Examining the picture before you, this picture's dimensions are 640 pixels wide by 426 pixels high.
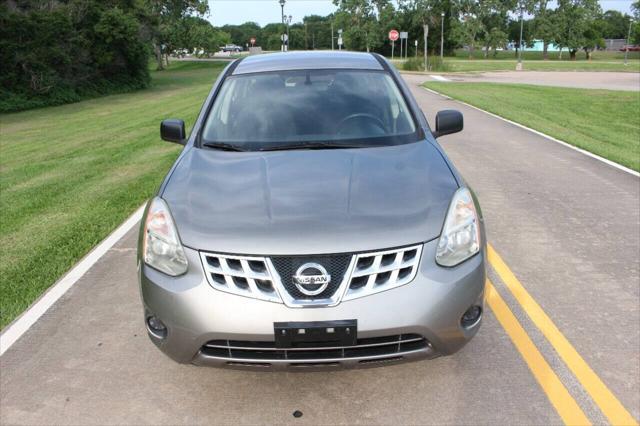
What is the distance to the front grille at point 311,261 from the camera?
8.98 ft

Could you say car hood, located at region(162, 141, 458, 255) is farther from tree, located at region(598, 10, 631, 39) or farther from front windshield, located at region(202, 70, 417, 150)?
tree, located at region(598, 10, 631, 39)

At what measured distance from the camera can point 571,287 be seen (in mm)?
4535

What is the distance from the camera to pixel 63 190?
8.38 m

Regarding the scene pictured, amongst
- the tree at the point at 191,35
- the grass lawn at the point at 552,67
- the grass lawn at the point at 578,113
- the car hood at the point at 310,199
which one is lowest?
the grass lawn at the point at 578,113

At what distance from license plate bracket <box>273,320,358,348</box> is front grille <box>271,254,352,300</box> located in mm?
126

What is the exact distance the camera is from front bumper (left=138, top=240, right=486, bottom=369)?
270 cm

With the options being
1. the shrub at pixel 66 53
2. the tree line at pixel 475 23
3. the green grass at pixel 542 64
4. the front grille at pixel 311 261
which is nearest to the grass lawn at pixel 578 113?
the front grille at pixel 311 261

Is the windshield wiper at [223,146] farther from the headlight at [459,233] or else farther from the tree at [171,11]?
the tree at [171,11]

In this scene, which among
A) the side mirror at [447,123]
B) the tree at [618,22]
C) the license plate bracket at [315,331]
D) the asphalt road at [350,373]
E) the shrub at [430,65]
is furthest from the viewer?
the tree at [618,22]

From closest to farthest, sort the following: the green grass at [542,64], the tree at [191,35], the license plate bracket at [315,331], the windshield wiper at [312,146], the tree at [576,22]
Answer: the license plate bracket at [315,331] < the windshield wiper at [312,146] < the green grass at [542,64] < the tree at [191,35] < the tree at [576,22]

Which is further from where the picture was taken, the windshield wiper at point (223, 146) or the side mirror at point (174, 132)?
the side mirror at point (174, 132)

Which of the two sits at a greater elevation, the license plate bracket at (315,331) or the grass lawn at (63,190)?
the license plate bracket at (315,331)

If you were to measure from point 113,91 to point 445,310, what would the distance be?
110ft

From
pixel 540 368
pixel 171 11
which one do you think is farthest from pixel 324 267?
pixel 171 11
